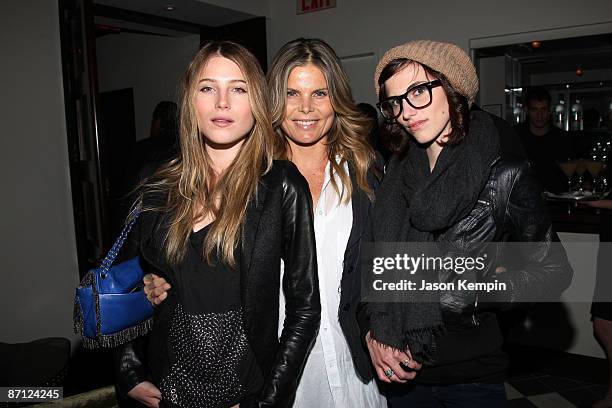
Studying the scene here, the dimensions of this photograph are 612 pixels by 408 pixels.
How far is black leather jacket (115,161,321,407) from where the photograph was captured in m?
1.42

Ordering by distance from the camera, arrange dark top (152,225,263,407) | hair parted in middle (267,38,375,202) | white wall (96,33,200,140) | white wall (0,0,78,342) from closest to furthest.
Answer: dark top (152,225,263,407), hair parted in middle (267,38,375,202), white wall (0,0,78,342), white wall (96,33,200,140)

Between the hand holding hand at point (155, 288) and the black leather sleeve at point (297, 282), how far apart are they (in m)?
0.37

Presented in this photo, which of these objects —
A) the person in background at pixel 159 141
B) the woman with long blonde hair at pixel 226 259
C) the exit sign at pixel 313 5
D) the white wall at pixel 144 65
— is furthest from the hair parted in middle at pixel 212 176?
the white wall at pixel 144 65

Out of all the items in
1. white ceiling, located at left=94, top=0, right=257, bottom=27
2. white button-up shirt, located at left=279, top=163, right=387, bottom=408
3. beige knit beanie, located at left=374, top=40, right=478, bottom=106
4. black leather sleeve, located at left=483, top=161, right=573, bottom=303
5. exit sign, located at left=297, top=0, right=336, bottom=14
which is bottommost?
white button-up shirt, located at left=279, top=163, right=387, bottom=408

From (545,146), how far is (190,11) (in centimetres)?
418

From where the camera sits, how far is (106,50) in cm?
816

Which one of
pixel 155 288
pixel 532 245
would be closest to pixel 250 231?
pixel 155 288

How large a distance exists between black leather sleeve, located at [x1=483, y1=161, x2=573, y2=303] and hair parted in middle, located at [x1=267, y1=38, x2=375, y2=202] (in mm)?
568

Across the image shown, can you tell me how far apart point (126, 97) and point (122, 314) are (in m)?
7.28

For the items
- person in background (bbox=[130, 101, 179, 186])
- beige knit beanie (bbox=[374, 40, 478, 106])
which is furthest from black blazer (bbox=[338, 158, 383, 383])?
person in background (bbox=[130, 101, 179, 186])

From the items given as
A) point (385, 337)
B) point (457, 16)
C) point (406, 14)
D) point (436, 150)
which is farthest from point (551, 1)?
point (385, 337)

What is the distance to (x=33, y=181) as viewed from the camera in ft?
13.0

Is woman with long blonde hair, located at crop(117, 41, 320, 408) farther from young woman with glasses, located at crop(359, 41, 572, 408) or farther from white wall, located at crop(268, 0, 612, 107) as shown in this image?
white wall, located at crop(268, 0, 612, 107)

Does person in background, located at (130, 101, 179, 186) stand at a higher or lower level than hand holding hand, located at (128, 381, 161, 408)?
higher
